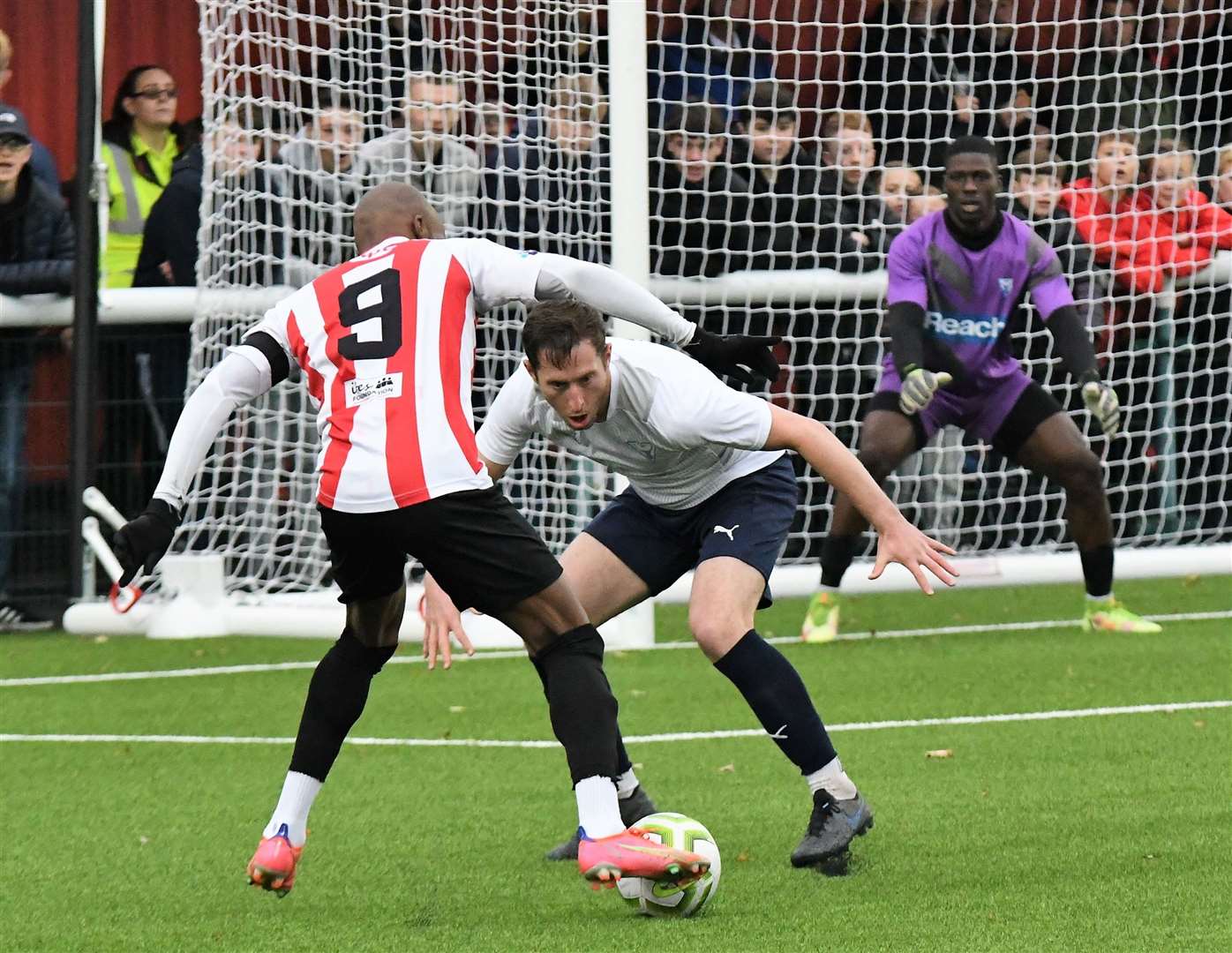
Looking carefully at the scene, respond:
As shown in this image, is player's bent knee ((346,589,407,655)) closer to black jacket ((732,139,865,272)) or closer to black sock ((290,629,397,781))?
black sock ((290,629,397,781))

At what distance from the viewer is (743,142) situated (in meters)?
9.87

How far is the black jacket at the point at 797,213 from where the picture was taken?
985 centimetres

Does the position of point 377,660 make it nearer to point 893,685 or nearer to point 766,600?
point 766,600

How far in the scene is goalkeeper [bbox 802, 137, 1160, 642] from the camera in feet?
27.8

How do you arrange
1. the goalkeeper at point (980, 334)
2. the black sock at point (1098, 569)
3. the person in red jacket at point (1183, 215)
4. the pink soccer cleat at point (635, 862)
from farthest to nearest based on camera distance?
the person in red jacket at point (1183, 215), the black sock at point (1098, 569), the goalkeeper at point (980, 334), the pink soccer cleat at point (635, 862)

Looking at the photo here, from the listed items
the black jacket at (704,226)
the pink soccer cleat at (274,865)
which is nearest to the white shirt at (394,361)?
the pink soccer cleat at (274,865)

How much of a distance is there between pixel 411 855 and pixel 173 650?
4185mm

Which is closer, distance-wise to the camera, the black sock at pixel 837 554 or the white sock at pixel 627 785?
the white sock at pixel 627 785

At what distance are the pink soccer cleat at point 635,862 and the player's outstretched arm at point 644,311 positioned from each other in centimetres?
125

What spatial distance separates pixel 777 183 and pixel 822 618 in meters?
2.34

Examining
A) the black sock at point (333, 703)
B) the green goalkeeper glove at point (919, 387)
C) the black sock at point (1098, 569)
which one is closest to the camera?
the black sock at point (333, 703)

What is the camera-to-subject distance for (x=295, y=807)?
4766 millimetres

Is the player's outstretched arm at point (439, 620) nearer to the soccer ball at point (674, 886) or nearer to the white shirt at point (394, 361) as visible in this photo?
the white shirt at point (394, 361)

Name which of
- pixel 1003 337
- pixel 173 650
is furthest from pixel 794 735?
pixel 173 650
